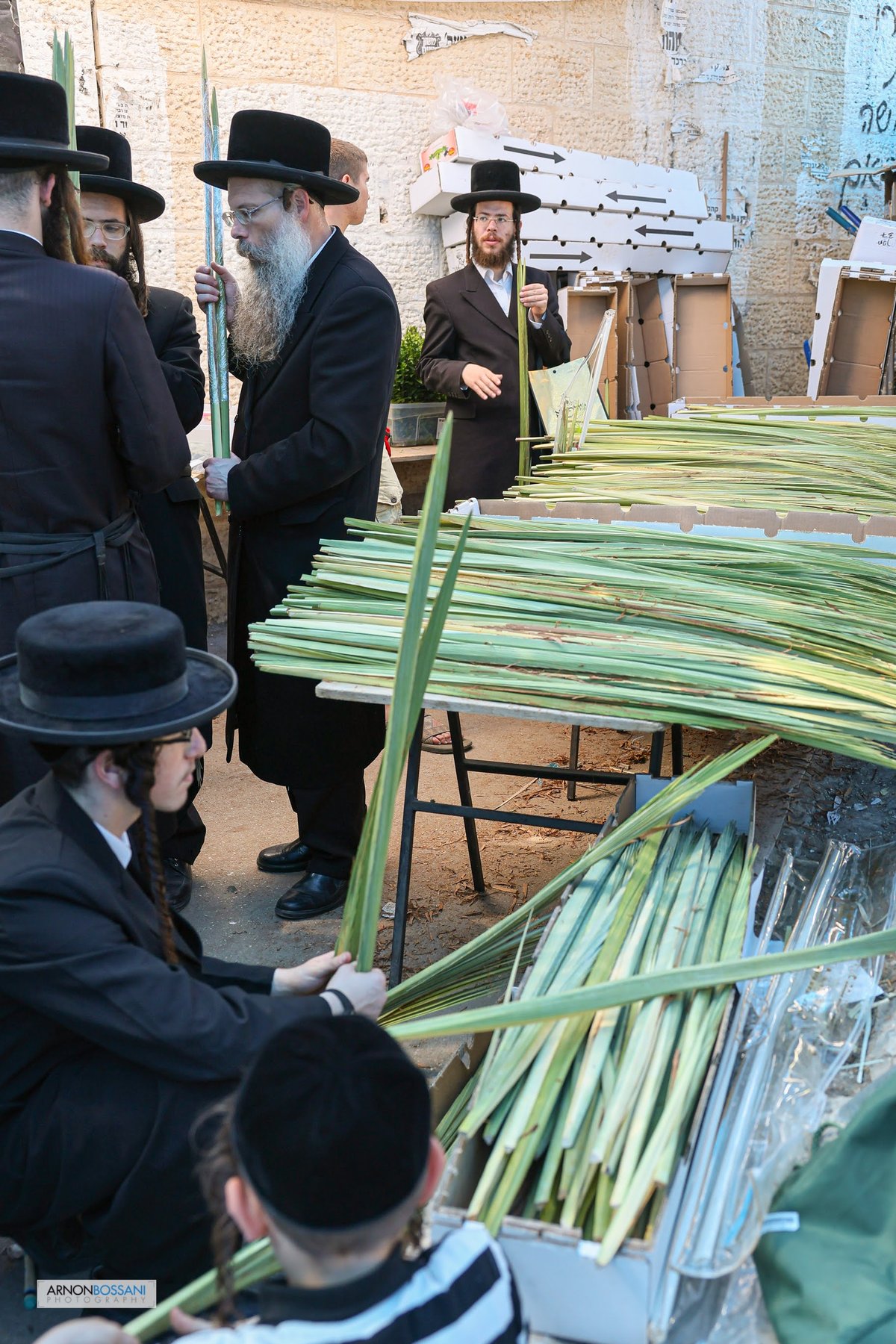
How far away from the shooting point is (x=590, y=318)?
7.06 meters

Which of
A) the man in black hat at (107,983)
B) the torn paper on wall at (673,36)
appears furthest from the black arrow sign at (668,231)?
the man in black hat at (107,983)

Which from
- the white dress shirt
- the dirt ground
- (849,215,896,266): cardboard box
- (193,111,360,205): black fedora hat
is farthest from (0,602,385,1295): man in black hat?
(849,215,896,266): cardboard box

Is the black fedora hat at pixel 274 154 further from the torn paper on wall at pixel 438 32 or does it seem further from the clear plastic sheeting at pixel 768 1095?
the torn paper on wall at pixel 438 32

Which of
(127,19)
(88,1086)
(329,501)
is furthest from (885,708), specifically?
(127,19)

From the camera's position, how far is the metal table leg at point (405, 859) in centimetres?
250

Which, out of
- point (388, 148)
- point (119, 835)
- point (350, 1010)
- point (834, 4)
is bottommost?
point (350, 1010)

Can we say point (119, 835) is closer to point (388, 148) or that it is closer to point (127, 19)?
point (127, 19)

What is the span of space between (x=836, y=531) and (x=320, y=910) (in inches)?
69.2

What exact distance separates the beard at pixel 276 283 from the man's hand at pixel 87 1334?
8.76 feet

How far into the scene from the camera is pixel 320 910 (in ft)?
11.3

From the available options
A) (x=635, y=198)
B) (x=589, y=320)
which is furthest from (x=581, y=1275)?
(x=635, y=198)

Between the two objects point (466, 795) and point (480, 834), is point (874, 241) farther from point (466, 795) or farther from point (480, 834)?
point (466, 795)

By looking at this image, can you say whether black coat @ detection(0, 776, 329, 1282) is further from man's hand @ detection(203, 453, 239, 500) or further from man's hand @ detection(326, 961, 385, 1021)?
man's hand @ detection(203, 453, 239, 500)

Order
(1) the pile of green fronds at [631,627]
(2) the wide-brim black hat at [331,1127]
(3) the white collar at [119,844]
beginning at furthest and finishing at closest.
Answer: (1) the pile of green fronds at [631,627]
(3) the white collar at [119,844]
(2) the wide-brim black hat at [331,1127]
